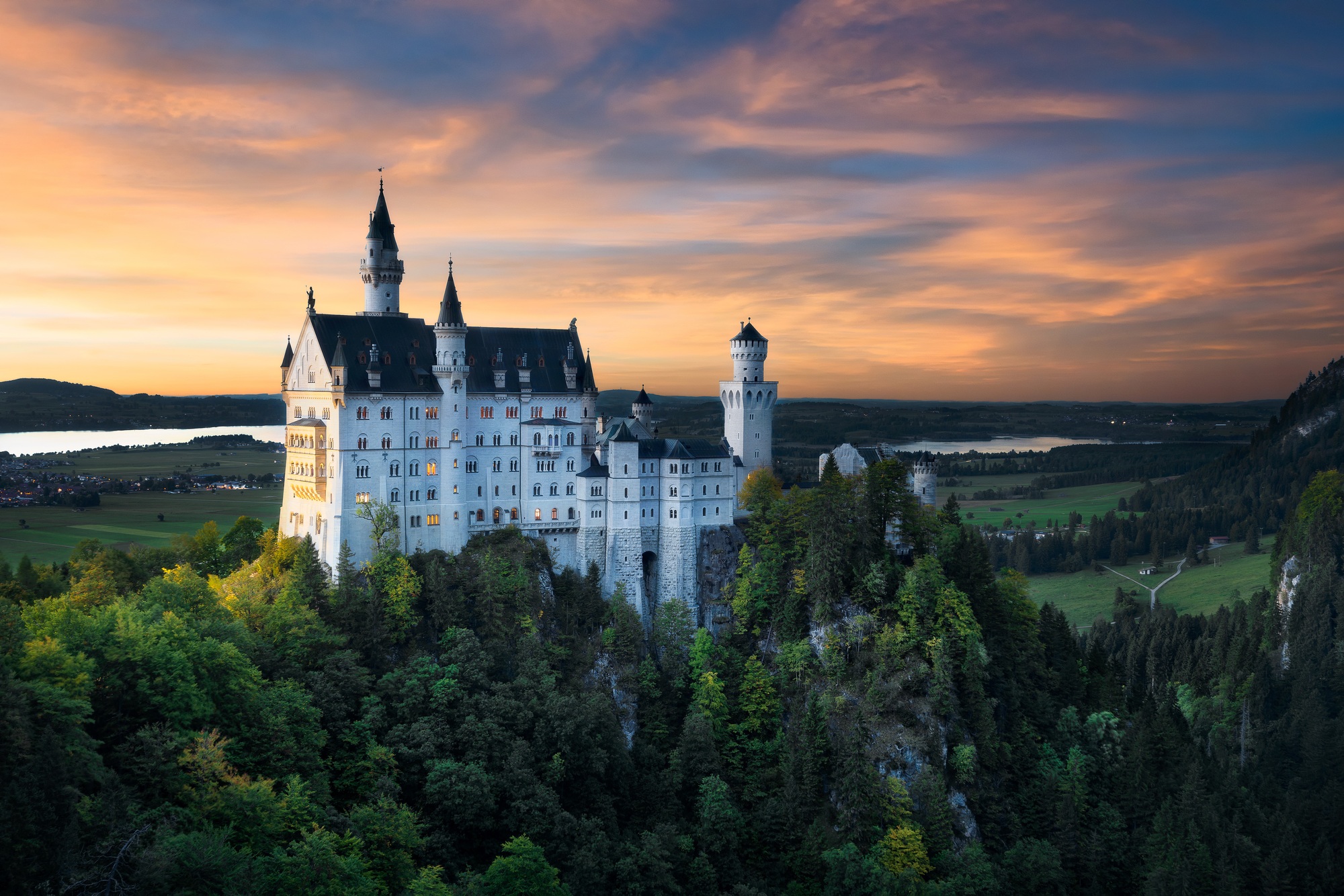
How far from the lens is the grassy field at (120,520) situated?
93938 millimetres

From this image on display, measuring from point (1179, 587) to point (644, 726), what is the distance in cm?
13498

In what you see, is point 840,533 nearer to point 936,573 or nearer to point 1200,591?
point 936,573

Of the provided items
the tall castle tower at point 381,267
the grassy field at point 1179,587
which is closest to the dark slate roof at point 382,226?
the tall castle tower at point 381,267

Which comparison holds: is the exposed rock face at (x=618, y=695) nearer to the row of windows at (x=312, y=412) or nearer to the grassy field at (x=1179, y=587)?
the row of windows at (x=312, y=412)

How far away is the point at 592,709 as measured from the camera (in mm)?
73250

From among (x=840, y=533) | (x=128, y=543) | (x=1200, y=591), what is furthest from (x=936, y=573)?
(x=1200, y=591)

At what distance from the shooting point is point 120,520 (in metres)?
110

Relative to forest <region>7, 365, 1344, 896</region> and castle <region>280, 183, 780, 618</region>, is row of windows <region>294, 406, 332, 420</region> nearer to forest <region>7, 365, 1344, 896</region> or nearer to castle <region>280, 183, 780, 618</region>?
castle <region>280, 183, 780, 618</region>

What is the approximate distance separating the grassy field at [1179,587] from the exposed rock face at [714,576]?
103 metres

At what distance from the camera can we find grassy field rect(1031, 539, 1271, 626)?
169125 millimetres

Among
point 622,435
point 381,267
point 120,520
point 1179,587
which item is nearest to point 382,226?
point 381,267

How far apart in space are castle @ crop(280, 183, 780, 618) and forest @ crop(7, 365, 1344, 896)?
265cm

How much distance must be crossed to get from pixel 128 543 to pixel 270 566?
26.8 m

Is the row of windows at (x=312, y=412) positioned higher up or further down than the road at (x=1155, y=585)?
higher up
